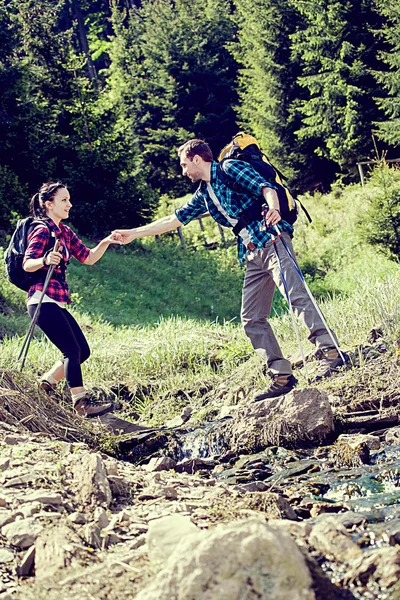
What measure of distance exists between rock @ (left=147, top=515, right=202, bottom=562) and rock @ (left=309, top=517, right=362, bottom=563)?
46 centimetres

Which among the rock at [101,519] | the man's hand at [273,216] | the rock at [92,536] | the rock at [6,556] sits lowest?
the rock at [101,519]

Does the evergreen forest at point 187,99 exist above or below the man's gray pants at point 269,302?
below

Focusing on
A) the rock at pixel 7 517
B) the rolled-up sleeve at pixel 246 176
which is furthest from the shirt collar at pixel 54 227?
the rock at pixel 7 517

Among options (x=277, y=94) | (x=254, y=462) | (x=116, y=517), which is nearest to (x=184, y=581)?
(x=116, y=517)

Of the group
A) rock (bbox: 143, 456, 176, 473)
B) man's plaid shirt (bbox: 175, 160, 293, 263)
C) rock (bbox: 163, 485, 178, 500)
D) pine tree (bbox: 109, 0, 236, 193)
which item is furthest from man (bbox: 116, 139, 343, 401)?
pine tree (bbox: 109, 0, 236, 193)

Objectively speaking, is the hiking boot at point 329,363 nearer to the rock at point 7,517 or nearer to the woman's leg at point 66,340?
the woman's leg at point 66,340

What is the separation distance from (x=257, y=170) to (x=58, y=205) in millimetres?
1584

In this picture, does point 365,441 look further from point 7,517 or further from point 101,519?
point 7,517

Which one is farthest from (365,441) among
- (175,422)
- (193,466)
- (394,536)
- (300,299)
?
(175,422)

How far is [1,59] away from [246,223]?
1918cm

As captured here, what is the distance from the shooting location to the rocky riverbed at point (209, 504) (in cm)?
244

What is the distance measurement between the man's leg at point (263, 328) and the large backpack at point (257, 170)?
0.48 m

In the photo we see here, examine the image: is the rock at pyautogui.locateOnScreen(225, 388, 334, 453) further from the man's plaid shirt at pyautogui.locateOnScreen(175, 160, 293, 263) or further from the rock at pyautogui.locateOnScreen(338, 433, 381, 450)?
the man's plaid shirt at pyautogui.locateOnScreen(175, 160, 293, 263)

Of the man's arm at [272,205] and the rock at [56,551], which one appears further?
the man's arm at [272,205]
